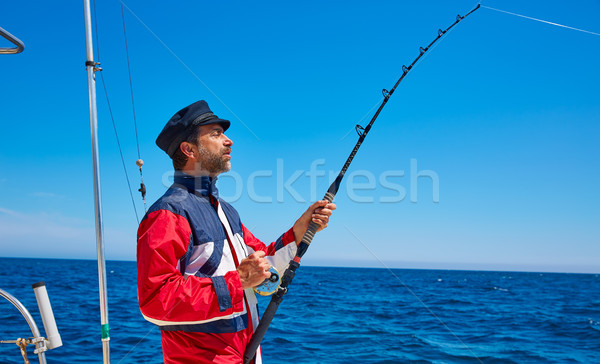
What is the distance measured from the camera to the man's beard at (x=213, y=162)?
2.15 metres

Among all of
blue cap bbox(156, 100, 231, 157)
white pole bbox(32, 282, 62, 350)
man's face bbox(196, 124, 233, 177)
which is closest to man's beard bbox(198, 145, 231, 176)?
man's face bbox(196, 124, 233, 177)

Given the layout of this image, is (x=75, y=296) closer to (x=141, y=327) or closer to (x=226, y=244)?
(x=141, y=327)

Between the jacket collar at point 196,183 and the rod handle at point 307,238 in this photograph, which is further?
the rod handle at point 307,238

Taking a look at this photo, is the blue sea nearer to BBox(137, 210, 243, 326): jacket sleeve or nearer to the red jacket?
the red jacket

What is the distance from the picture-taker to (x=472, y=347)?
12195 mm

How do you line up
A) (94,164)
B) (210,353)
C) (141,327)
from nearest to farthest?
(210,353)
(94,164)
(141,327)

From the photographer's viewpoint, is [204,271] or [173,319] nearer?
[173,319]

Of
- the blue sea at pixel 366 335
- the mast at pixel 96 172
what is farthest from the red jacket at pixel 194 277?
the blue sea at pixel 366 335

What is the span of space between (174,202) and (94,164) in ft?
5.25

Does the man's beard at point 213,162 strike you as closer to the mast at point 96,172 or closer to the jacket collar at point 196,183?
the jacket collar at point 196,183

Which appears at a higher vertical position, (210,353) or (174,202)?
(174,202)

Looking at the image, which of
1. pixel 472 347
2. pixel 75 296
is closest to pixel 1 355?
pixel 472 347

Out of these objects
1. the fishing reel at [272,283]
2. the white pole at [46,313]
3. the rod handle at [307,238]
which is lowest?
the white pole at [46,313]

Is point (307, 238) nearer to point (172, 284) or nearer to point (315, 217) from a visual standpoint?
point (315, 217)
